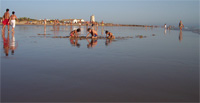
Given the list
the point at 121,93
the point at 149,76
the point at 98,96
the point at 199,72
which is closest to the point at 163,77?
the point at 149,76

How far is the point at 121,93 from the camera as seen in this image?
388 cm

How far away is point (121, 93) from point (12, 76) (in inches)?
104

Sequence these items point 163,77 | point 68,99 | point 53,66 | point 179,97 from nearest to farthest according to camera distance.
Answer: point 68,99, point 179,97, point 163,77, point 53,66

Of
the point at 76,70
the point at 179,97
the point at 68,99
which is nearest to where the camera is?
the point at 68,99

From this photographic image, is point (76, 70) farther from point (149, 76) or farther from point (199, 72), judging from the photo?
point (199, 72)

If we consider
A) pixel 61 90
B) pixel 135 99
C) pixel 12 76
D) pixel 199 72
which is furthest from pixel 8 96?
pixel 199 72

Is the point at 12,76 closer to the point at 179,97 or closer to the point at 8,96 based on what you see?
the point at 8,96

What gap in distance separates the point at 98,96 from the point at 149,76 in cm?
200

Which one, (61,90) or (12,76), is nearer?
(61,90)

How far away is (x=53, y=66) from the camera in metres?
5.98

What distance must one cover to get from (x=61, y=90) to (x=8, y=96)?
95 centimetres

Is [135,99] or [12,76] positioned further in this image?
[12,76]

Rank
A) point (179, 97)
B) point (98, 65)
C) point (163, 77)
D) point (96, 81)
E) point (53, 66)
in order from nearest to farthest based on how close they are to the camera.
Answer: point (179, 97) < point (96, 81) < point (163, 77) < point (53, 66) < point (98, 65)

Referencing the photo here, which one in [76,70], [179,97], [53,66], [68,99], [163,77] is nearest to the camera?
[68,99]
